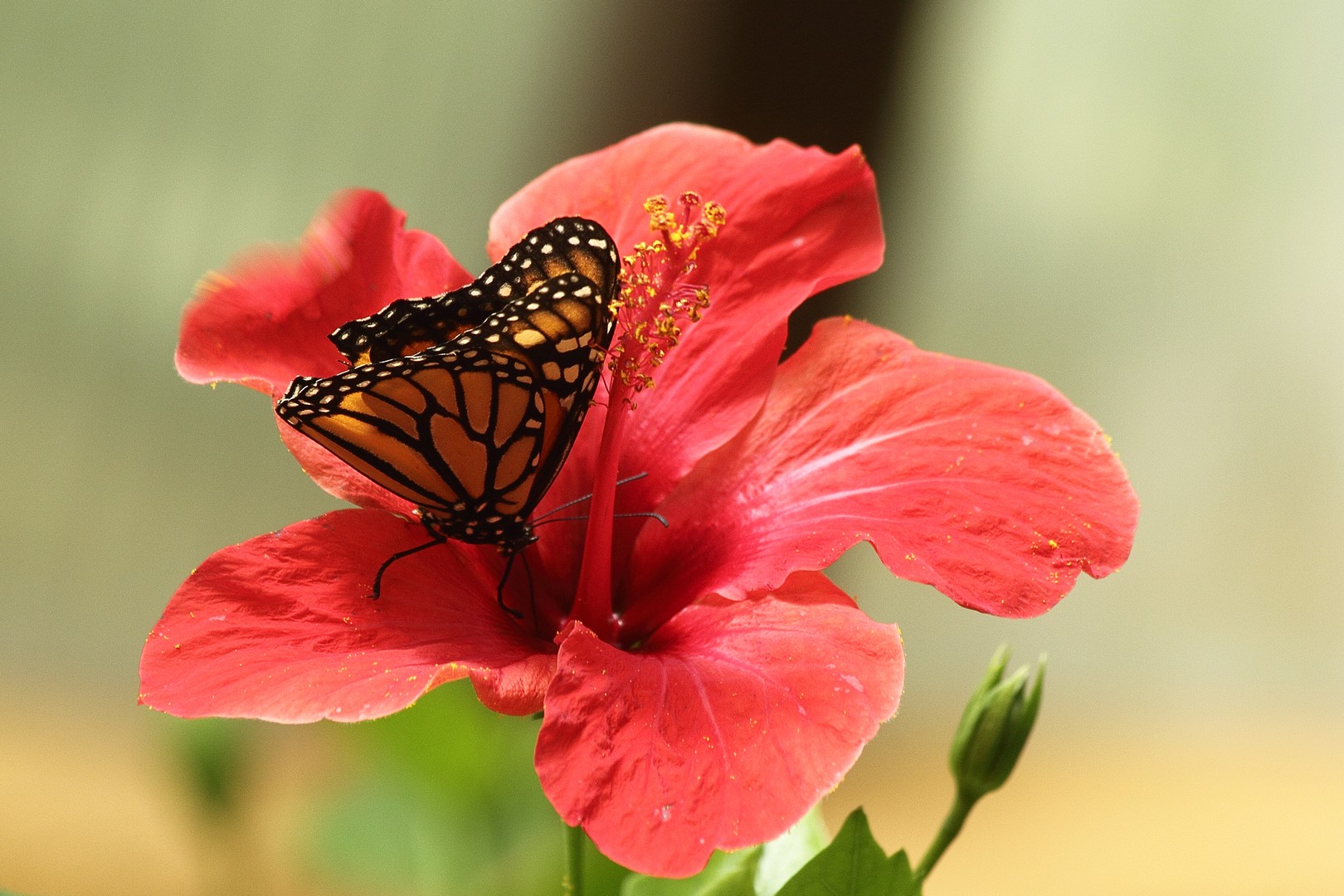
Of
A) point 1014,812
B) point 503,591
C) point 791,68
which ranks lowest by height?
point 1014,812

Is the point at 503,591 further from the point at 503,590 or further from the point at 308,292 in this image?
the point at 308,292

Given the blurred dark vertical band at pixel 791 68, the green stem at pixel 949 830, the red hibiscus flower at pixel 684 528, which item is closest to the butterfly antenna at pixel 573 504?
the red hibiscus flower at pixel 684 528

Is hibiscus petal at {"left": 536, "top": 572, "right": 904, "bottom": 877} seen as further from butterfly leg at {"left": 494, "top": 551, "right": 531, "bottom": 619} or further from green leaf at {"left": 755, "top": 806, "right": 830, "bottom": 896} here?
green leaf at {"left": 755, "top": 806, "right": 830, "bottom": 896}

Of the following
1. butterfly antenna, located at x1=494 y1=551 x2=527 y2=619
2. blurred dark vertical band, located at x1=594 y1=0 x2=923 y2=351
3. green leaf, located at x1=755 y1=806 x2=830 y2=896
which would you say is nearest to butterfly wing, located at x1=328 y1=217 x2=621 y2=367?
butterfly antenna, located at x1=494 y1=551 x2=527 y2=619

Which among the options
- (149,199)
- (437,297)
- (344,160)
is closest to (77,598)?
(149,199)

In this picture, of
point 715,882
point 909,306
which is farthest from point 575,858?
point 909,306
